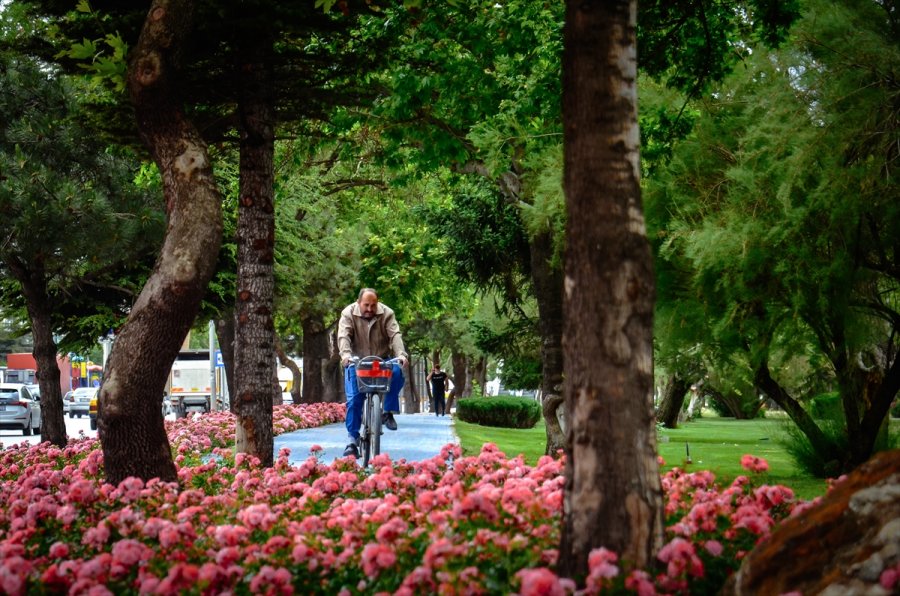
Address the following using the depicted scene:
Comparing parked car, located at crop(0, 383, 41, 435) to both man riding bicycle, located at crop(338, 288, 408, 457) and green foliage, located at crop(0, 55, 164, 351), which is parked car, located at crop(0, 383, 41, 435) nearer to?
green foliage, located at crop(0, 55, 164, 351)

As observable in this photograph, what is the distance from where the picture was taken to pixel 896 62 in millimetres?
10930

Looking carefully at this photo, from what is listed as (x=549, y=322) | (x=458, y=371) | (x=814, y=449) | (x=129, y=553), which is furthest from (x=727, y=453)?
(x=458, y=371)

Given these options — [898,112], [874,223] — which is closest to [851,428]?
[874,223]

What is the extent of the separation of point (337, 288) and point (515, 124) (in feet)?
80.0

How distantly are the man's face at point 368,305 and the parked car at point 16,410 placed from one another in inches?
937

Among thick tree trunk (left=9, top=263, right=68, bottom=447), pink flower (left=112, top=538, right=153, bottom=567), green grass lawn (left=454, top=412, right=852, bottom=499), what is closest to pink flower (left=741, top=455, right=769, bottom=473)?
green grass lawn (left=454, top=412, right=852, bottom=499)

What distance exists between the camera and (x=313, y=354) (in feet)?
133

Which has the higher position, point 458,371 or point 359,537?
point 458,371

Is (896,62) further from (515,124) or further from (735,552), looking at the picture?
(735,552)

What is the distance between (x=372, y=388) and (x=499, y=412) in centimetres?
2487

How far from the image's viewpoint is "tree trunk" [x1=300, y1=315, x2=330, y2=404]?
129 ft

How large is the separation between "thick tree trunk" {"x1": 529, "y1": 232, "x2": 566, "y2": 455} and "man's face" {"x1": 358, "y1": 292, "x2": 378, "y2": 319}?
120 inches

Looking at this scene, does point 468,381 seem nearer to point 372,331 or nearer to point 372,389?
point 372,331

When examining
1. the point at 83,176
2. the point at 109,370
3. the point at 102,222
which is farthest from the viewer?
the point at 83,176
